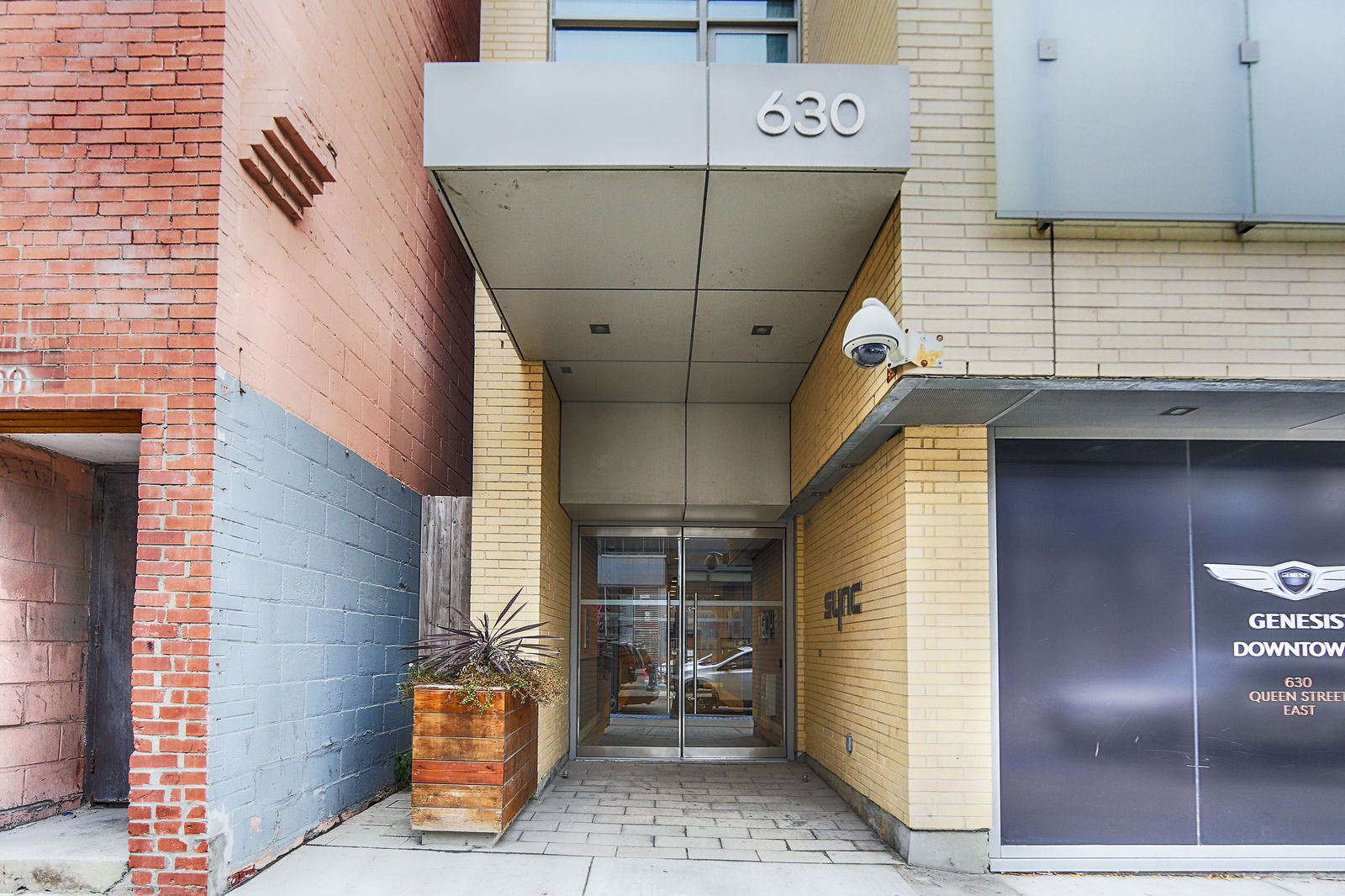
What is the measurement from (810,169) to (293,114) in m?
3.27

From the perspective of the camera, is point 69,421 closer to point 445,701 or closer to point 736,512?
point 445,701

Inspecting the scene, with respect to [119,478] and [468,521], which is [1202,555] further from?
[119,478]

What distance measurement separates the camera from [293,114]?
19.6 ft

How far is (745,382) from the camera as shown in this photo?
9.34 meters

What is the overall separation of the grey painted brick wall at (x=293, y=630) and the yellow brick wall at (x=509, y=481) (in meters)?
0.81

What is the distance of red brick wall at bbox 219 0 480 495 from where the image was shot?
5566 mm

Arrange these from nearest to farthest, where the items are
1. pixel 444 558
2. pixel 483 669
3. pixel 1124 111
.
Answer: pixel 1124 111 < pixel 483 669 < pixel 444 558

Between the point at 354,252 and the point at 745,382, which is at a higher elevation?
the point at 354,252

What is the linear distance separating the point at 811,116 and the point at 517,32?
5010 millimetres

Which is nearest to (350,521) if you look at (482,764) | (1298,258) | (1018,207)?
A: (482,764)

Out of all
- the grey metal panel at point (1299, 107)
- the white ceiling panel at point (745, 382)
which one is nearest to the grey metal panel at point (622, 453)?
the white ceiling panel at point (745, 382)

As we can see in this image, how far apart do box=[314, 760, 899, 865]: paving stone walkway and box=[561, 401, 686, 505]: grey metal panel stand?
282 centimetres

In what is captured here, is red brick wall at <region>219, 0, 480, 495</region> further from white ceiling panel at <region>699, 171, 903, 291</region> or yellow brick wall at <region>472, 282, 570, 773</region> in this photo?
white ceiling panel at <region>699, 171, 903, 291</region>

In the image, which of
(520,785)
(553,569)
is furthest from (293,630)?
(553,569)
